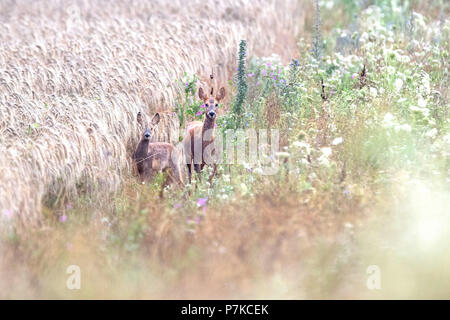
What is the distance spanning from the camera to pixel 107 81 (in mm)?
10445

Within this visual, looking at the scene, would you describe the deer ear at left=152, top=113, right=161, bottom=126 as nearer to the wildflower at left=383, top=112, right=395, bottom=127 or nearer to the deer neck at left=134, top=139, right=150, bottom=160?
the deer neck at left=134, top=139, right=150, bottom=160

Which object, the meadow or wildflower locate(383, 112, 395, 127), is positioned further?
wildflower locate(383, 112, 395, 127)

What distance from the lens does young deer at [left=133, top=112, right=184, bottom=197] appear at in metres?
9.52

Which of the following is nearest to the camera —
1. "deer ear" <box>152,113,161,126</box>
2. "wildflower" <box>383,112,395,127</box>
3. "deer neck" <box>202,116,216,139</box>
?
"wildflower" <box>383,112,395,127</box>

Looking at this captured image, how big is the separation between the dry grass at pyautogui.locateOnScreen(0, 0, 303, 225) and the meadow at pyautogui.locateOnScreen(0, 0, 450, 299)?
0.03 metres

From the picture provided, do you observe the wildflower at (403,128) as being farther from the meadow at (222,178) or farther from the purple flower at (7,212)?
the purple flower at (7,212)

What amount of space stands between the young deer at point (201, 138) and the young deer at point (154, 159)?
36 centimetres

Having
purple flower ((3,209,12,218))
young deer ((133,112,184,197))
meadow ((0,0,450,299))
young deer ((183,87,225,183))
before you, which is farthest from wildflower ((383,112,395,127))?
purple flower ((3,209,12,218))

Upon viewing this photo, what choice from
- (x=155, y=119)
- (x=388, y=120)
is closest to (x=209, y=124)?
(x=155, y=119)

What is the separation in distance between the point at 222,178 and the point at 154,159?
48.4 inches

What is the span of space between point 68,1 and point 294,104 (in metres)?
8.41

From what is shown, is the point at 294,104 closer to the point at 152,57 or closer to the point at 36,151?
the point at 152,57

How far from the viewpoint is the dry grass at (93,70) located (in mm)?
7988
